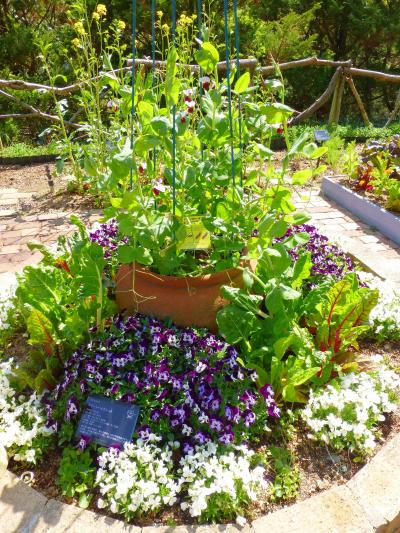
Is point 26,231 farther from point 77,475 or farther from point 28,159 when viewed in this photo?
point 77,475

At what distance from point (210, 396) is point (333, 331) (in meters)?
0.77

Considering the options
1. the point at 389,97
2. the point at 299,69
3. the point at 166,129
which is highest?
the point at 166,129

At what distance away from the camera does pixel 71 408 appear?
74.4 inches

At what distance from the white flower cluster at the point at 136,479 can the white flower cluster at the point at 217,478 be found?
0.07 m

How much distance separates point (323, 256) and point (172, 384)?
4.53ft

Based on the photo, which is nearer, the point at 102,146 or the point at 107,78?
the point at 107,78

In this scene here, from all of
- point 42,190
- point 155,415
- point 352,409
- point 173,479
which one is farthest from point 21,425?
point 42,190

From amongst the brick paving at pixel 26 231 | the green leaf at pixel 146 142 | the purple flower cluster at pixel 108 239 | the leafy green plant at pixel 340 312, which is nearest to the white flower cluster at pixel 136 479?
the leafy green plant at pixel 340 312

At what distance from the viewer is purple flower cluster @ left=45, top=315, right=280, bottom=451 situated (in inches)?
72.7

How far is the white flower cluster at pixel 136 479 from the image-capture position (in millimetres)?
1628

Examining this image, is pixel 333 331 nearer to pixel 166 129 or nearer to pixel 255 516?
pixel 255 516

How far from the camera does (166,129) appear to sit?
1.79m

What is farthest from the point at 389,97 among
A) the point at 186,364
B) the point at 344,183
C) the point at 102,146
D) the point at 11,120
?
the point at 186,364

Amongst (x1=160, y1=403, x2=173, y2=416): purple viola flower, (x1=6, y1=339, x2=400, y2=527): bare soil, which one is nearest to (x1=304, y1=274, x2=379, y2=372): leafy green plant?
(x1=6, y1=339, x2=400, y2=527): bare soil
